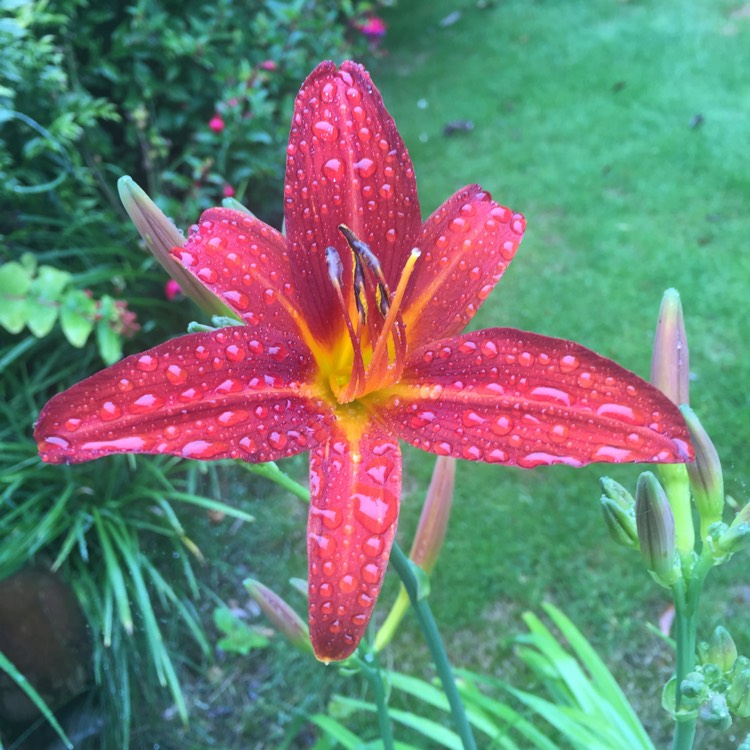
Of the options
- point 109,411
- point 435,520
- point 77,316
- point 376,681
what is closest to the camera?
point 109,411

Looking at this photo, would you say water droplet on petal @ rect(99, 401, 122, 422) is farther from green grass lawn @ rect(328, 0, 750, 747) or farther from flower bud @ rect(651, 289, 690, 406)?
green grass lawn @ rect(328, 0, 750, 747)

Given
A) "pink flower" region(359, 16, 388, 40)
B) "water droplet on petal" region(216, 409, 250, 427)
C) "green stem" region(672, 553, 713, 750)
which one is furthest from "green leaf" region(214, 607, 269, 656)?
"pink flower" region(359, 16, 388, 40)

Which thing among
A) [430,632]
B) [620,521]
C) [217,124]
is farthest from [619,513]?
[217,124]

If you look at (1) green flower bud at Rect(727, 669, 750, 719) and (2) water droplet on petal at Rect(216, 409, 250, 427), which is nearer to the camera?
(2) water droplet on petal at Rect(216, 409, 250, 427)

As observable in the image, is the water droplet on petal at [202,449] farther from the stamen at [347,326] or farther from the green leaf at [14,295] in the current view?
the green leaf at [14,295]

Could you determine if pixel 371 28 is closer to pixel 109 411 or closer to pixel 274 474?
pixel 274 474

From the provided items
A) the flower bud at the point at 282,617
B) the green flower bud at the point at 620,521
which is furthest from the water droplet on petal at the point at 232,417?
the flower bud at the point at 282,617
